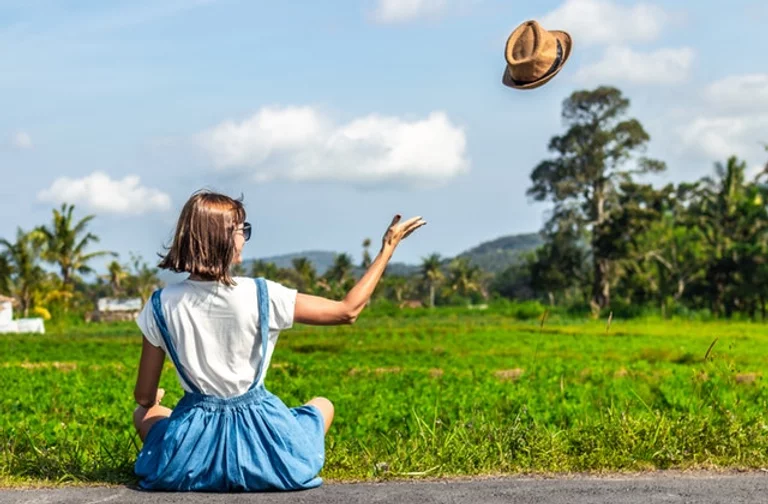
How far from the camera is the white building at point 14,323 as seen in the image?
3684cm

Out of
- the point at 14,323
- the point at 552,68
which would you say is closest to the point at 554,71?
the point at 552,68

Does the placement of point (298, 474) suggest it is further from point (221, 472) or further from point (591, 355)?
point (591, 355)

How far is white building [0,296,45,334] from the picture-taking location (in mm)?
36844

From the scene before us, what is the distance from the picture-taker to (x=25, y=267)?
143 ft

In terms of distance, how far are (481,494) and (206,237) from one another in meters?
1.48

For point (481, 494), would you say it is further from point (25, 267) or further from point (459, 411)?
point (25, 267)

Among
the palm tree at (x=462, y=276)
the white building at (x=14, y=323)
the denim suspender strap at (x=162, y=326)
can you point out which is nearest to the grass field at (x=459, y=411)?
the denim suspender strap at (x=162, y=326)

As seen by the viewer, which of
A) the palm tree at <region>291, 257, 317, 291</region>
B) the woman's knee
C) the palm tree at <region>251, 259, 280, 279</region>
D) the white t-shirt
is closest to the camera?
the white t-shirt

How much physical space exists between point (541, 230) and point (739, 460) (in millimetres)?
40764

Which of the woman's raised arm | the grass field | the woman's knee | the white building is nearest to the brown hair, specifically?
the woman's raised arm

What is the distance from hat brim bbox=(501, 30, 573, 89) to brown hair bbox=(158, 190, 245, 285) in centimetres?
157

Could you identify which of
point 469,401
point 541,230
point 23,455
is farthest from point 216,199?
point 541,230

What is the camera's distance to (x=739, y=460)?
487 cm

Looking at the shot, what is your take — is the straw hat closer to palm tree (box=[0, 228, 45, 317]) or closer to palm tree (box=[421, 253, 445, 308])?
palm tree (box=[0, 228, 45, 317])
